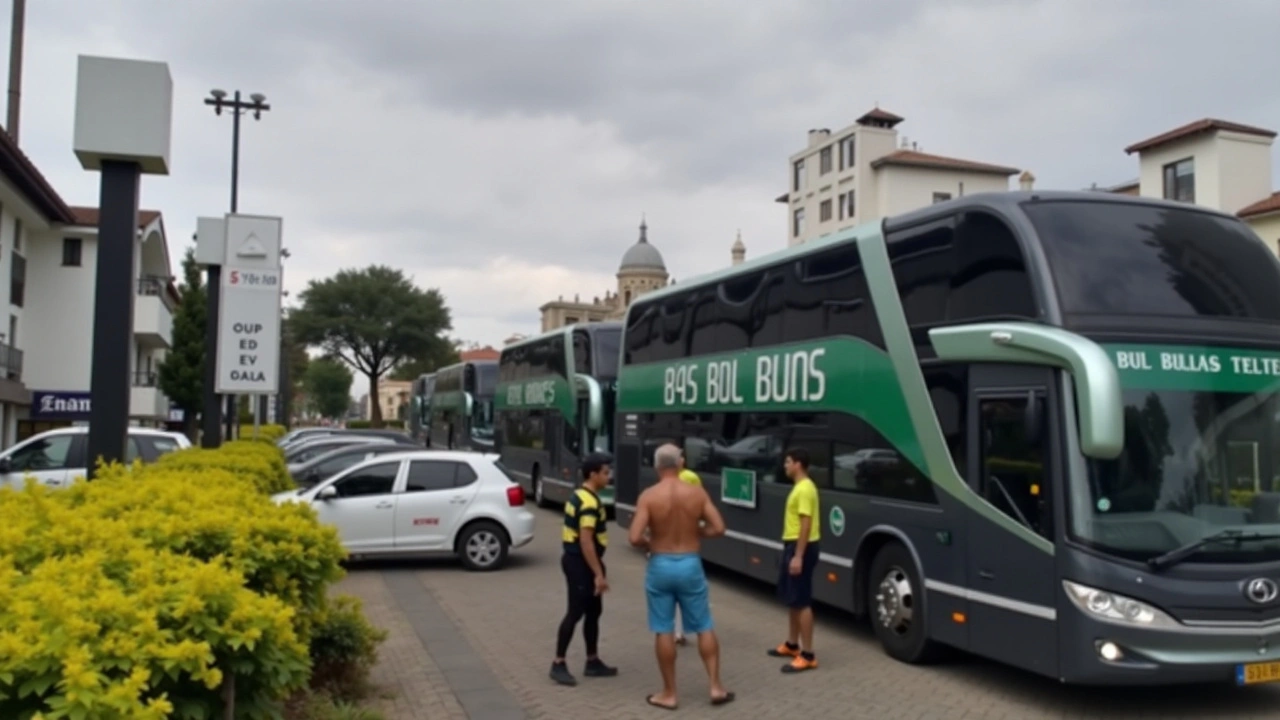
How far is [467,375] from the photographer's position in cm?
3675

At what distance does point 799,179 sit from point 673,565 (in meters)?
67.5

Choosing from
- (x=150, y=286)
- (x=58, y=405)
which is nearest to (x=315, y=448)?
(x=58, y=405)

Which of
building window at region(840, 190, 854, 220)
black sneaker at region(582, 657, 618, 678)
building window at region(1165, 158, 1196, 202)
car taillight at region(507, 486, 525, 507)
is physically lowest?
black sneaker at region(582, 657, 618, 678)

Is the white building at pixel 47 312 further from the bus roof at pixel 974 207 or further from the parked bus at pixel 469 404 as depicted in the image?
the bus roof at pixel 974 207

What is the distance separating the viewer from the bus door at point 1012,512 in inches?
303

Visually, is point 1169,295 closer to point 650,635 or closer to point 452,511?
point 650,635

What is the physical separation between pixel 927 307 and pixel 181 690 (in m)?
6.78

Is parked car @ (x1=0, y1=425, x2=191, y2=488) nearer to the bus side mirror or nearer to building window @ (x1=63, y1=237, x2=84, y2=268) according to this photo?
the bus side mirror

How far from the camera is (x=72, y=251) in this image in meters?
40.8

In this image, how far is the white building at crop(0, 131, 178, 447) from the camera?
35.2 m

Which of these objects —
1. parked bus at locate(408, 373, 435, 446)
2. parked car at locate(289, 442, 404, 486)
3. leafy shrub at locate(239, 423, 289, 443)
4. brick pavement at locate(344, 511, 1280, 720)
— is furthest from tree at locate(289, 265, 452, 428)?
brick pavement at locate(344, 511, 1280, 720)

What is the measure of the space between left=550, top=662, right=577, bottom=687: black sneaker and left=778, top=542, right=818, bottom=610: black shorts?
74.0 inches

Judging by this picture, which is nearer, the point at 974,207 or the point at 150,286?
the point at 974,207

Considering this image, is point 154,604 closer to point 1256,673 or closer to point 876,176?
point 1256,673
